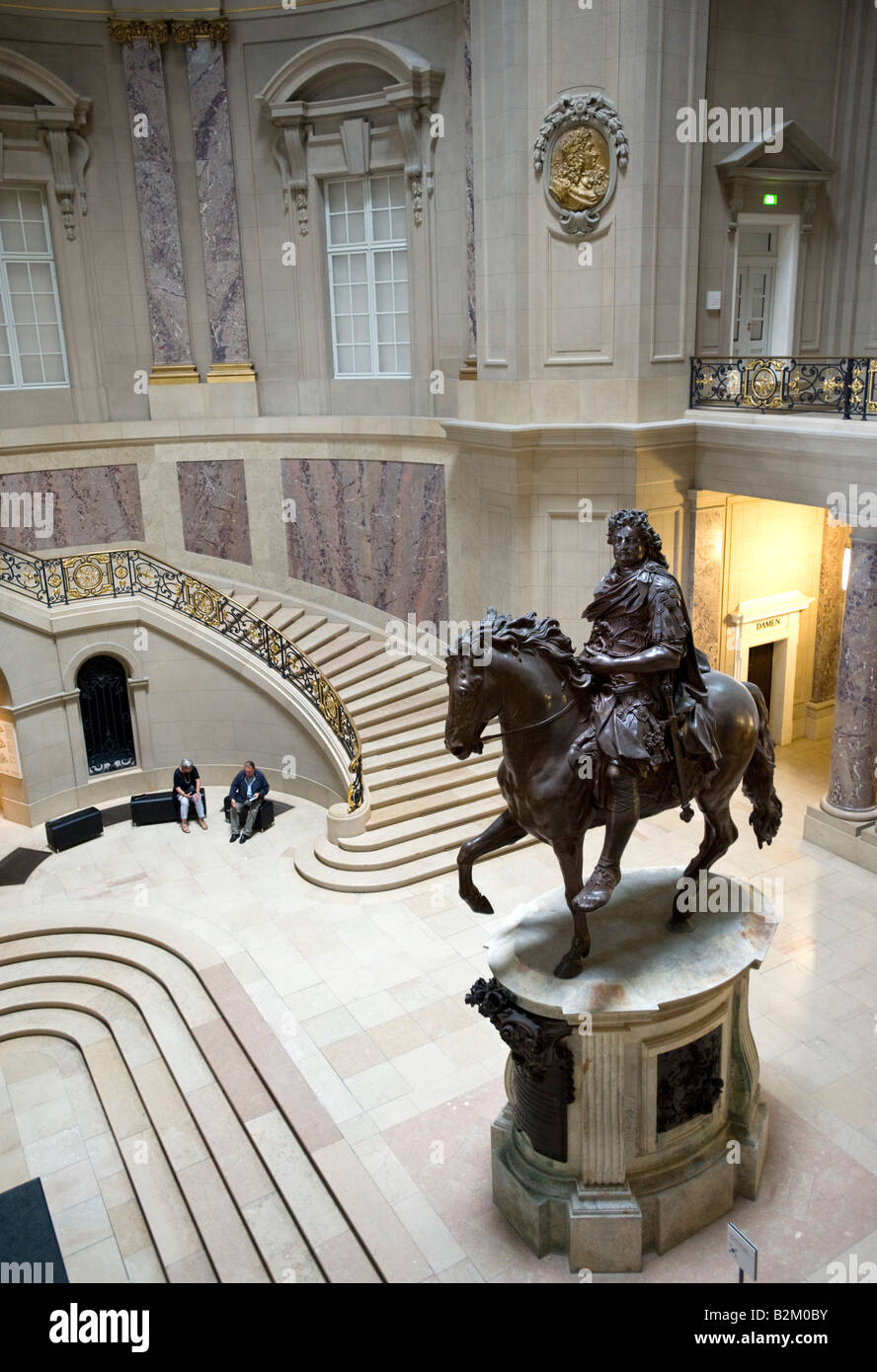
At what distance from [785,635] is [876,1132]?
324 inches

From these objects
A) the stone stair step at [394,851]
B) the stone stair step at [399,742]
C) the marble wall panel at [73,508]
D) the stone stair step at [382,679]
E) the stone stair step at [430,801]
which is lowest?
the stone stair step at [394,851]

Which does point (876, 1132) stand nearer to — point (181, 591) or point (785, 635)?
point (785, 635)

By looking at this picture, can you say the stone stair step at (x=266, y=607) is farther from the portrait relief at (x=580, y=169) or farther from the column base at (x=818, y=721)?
the column base at (x=818, y=721)

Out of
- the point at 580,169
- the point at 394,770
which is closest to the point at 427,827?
the point at 394,770

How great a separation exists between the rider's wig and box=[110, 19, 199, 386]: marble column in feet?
38.4

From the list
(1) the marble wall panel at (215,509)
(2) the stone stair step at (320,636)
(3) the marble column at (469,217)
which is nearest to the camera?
(3) the marble column at (469,217)

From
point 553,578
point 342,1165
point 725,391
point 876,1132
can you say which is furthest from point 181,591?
point 876,1132

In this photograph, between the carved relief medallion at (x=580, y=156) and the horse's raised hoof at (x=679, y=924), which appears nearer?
the horse's raised hoof at (x=679, y=924)

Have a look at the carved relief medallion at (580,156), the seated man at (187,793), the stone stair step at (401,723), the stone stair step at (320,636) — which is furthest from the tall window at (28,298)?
the carved relief medallion at (580,156)

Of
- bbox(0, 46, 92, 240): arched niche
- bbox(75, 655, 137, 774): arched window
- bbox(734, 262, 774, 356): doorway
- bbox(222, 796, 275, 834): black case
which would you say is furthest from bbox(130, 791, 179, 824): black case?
bbox(734, 262, 774, 356): doorway

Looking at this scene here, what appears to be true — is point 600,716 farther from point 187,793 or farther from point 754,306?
point 754,306

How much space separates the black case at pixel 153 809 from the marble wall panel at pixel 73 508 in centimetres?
475

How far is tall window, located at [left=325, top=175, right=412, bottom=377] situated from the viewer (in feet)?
48.4

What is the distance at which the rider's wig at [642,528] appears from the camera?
5.84m
